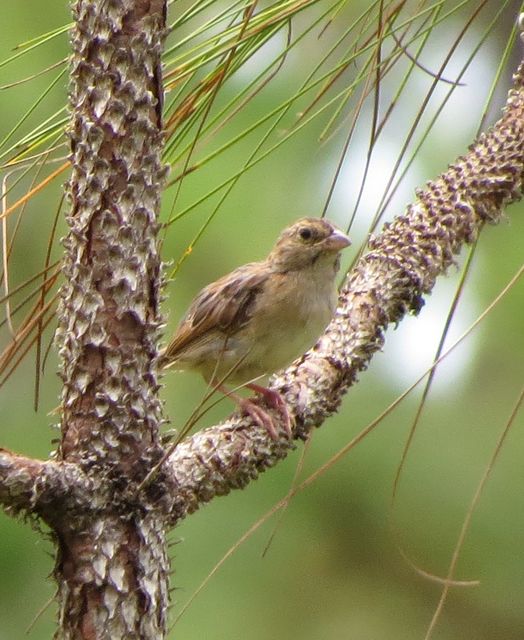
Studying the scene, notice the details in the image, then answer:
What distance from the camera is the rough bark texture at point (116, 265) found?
170cm

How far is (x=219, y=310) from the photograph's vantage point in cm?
360

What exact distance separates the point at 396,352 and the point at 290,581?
93 centimetres

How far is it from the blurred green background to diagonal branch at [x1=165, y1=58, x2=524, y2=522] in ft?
2.36

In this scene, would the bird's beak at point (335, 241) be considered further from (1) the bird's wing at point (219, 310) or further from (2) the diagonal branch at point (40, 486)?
(2) the diagonal branch at point (40, 486)

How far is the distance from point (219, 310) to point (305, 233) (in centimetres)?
37

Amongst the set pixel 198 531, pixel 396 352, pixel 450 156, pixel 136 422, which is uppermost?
pixel 450 156

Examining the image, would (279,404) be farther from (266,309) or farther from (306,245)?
(306,245)

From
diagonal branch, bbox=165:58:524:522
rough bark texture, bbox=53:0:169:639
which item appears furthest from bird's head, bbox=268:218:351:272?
rough bark texture, bbox=53:0:169:639

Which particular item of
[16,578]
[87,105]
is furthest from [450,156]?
[87,105]

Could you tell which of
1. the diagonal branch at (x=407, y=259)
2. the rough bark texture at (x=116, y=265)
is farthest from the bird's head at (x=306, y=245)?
the rough bark texture at (x=116, y=265)

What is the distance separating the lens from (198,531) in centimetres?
341

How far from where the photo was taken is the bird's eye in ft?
11.8

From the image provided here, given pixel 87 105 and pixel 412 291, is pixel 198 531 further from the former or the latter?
pixel 87 105

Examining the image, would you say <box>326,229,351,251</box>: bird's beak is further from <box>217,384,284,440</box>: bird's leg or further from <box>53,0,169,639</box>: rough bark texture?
<box>53,0,169,639</box>: rough bark texture
